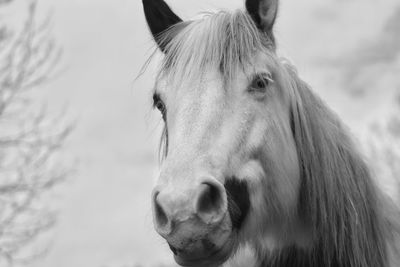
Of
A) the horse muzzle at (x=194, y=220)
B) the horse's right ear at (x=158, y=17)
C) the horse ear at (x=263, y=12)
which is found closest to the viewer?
the horse muzzle at (x=194, y=220)

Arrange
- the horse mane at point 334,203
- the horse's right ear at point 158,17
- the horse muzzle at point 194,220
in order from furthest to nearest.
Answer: the horse's right ear at point 158,17, the horse mane at point 334,203, the horse muzzle at point 194,220

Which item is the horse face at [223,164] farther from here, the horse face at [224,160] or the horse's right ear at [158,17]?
the horse's right ear at [158,17]

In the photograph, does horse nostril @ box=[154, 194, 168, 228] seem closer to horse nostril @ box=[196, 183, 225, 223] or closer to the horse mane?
horse nostril @ box=[196, 183, 225, 223]

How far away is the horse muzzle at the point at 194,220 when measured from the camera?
245 centimetres

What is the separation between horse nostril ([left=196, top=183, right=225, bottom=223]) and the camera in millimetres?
2498

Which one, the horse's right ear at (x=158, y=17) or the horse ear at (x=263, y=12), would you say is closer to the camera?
the horse ear at (x=263, y=12)

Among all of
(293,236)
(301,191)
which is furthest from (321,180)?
(293,236)

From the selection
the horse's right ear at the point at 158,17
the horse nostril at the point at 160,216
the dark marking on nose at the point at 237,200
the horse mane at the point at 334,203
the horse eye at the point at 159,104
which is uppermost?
the horse's right ear at the point at 158,17

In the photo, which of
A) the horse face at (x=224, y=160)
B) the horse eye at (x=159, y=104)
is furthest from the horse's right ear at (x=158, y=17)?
the horse eye at (x=159, y=104)

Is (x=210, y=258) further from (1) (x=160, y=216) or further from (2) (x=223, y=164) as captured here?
(2) (x=223, y=164)

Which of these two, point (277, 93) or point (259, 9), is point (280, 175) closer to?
point (277, 93)

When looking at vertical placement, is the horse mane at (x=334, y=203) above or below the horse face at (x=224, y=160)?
below

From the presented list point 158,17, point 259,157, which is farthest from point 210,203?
point 158,17

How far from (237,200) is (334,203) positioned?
2.54ft
